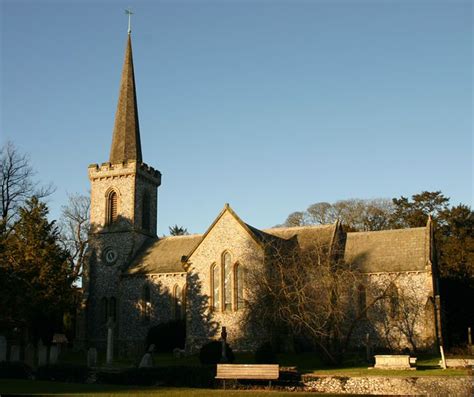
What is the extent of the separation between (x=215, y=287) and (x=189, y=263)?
261cm

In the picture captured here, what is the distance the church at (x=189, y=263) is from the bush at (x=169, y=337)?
1.31 metres

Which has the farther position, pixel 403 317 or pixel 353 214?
pixel 353 214

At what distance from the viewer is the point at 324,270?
3216 centimetres

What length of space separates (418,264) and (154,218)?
22.6m

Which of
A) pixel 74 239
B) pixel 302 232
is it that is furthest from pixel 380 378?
pixel 74 239

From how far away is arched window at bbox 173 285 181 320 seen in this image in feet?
142

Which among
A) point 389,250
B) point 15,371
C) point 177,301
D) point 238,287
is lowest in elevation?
point 15,371

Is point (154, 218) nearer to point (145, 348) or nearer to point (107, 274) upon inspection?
point (107, 274)

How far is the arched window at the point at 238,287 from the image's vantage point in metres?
37.7

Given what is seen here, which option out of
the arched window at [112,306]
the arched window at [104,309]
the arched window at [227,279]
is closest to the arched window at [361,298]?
the arched window at [227,279]

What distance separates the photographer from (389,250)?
134 feet

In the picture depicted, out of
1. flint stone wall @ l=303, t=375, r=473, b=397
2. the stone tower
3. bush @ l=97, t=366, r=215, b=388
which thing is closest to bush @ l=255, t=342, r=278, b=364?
bush @ l=97, t=366, r=215, b=388

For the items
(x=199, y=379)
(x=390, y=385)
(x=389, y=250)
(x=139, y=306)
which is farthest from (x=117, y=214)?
(x=390, y=385)

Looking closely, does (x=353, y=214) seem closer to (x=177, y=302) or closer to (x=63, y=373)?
(x=177, y=302)
